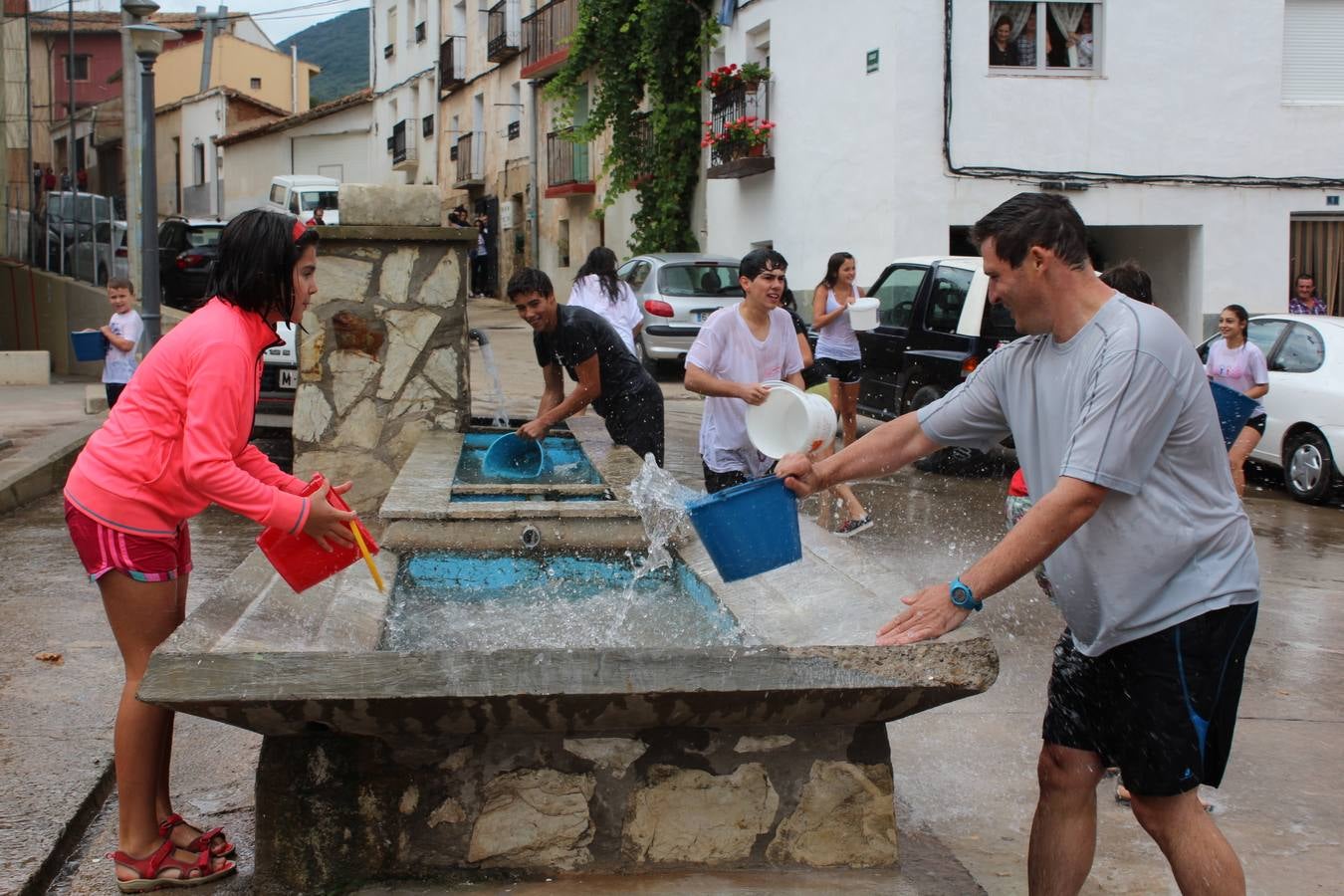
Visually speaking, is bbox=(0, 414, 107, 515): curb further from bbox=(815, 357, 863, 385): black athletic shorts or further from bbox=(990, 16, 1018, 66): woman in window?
bbox=(990, 16, 1018, 66): woman in window

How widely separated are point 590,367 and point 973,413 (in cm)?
368

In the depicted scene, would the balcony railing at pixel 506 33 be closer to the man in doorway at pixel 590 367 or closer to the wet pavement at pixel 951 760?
the wet pavement at pixel 951 760

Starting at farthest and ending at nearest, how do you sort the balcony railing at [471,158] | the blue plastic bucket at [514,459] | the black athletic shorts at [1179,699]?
the balcony railing at [471,158] < the blue plastic bucket at [514,459] < the black athletic shorts at [1179,699]

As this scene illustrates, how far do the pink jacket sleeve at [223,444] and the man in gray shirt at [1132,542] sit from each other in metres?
1.42

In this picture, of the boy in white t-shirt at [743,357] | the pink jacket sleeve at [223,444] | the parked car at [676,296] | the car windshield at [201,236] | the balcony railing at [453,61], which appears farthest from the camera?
the balcony railing at [453,61]

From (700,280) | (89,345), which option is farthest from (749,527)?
(700,280)

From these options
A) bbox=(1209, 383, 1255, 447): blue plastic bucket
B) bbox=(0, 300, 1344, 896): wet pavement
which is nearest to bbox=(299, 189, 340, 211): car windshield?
bbox=(0, 300, 1344, 896): wet pavement

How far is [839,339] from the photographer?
34.3ft

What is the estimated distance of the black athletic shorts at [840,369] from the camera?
10.4m

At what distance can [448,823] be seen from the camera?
3.23 meters

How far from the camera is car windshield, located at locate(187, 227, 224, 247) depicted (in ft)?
76.5

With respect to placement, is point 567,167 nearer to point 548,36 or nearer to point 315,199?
point 548,36

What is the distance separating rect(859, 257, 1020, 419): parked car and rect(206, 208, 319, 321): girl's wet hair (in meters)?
7.82

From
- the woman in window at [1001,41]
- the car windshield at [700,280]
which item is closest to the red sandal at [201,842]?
the car windshield at [700,280]
